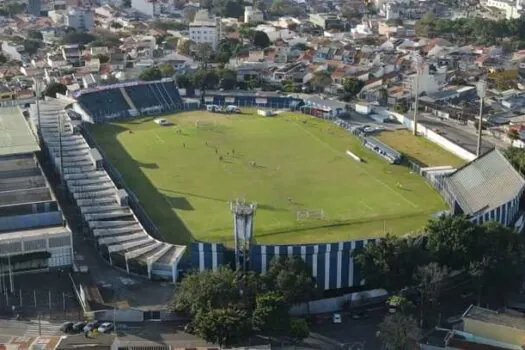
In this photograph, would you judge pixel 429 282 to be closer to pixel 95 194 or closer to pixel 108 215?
pixel 108 215

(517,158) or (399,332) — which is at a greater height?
(517,158)

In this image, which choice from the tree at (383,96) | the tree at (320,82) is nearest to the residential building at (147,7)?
the tree at (320,82)

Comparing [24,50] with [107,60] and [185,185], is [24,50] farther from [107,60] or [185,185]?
[185,185]

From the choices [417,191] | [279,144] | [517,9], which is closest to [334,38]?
[517,9]

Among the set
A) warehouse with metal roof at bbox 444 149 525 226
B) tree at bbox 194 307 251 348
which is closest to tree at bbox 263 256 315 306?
tree at bbox 194 307 251 348

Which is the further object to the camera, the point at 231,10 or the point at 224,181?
the point at 231,10

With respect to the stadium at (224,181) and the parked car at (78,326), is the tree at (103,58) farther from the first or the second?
the parked car at (78,326)

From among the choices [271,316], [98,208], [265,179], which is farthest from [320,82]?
[271,316]
